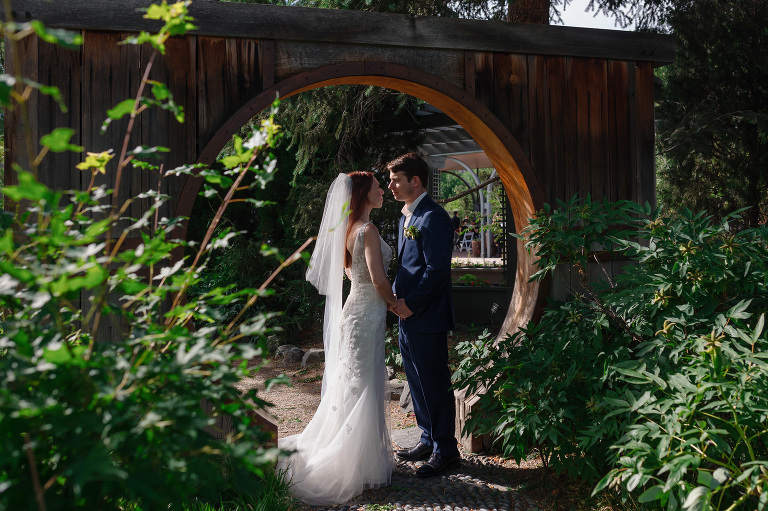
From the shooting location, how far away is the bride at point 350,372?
3.52m

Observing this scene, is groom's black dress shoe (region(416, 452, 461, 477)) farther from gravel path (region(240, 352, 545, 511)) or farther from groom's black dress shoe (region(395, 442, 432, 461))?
groom's black dress shoe (region(395, 442, 432, 461))

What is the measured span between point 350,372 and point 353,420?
0.28 m

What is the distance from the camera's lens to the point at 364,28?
3.94 meters

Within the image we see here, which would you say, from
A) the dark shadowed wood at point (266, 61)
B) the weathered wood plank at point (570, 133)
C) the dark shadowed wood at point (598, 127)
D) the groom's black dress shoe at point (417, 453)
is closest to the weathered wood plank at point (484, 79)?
the weathered wood plank at point (570, 133)

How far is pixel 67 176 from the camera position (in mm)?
3484

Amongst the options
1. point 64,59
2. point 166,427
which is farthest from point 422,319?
point 166,427

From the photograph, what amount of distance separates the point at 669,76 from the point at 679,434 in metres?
7.80

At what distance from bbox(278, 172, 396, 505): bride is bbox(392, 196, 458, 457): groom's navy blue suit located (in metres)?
0.17

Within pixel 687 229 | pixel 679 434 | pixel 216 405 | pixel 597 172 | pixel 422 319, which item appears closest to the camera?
pixel 216 405

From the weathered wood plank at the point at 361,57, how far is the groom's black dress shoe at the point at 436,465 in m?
2.24

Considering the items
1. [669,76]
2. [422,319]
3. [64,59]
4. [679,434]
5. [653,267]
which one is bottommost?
[679,434]

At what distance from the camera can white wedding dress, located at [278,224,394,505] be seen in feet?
11.5

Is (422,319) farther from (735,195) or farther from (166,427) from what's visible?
(735,195)

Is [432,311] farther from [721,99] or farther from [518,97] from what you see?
[721,99]
